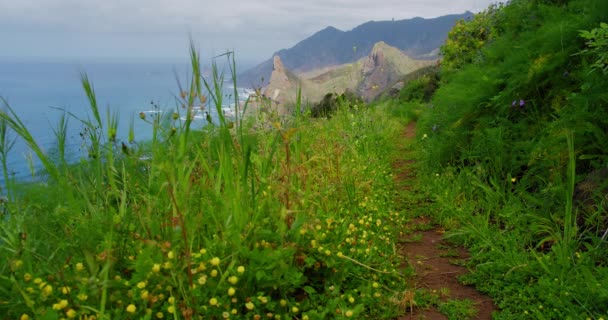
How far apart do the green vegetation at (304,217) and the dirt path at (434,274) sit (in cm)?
3

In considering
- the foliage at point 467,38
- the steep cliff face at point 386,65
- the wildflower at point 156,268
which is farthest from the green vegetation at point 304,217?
the steep cliff face at point 386,65

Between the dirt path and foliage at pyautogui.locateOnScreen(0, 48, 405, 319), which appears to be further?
the dirt path

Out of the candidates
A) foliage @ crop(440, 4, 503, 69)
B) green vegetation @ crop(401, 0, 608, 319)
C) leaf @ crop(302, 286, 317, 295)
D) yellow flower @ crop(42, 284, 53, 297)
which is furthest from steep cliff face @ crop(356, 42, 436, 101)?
yellow flower @ crop(42, 284, 53, 297)

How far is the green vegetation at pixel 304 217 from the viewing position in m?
2.11

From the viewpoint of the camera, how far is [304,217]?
2.36 m

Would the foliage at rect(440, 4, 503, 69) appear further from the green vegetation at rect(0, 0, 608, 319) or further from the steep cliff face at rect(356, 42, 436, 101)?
the steep cliff face at rect(356, 42, 436, 101)

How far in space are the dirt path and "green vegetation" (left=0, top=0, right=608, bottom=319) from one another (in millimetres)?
30

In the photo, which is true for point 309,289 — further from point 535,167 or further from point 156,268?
point 535,167

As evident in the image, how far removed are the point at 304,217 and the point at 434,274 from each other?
127cm

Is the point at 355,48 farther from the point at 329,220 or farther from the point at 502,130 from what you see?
the point at 329,220

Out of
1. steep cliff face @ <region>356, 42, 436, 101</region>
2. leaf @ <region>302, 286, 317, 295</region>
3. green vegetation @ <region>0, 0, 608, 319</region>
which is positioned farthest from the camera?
steep cliff face @ <region>356, 42, 436, 101</region>

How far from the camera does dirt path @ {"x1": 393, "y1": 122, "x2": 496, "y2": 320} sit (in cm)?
265

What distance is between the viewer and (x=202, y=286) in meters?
2.16

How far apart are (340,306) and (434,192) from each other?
2560 millimetres
